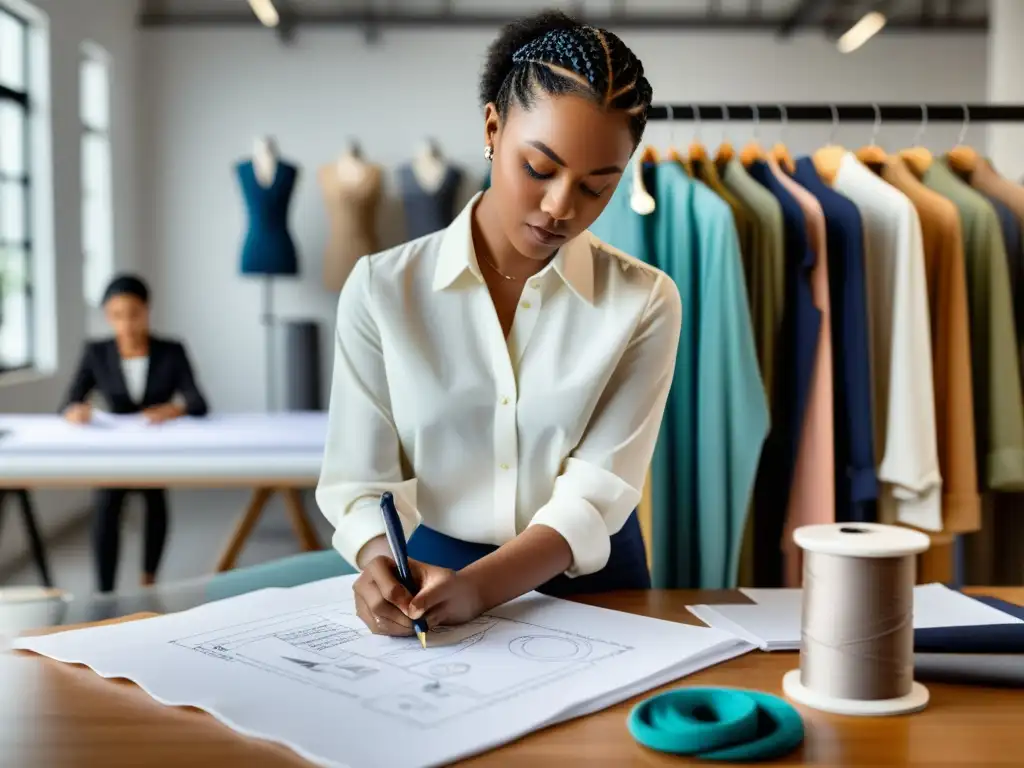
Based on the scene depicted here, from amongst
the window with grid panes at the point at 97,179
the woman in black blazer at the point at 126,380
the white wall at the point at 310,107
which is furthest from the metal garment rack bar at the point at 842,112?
the window with grid panes at the point at 97,179

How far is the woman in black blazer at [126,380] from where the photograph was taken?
370 cm

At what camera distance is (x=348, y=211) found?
5.79 metres

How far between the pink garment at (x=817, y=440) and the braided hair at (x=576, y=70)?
0.96 meters

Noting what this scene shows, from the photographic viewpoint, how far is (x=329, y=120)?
623 cm

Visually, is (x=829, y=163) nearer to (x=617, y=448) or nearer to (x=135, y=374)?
(x=617, y=448)

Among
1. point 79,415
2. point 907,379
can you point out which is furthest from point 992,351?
point 79,415

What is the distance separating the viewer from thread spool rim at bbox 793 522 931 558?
742 mm

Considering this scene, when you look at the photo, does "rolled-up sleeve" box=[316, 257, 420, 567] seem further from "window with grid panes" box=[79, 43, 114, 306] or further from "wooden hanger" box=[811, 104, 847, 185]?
"window with grid panes" box=[79, 43, 114, 306]

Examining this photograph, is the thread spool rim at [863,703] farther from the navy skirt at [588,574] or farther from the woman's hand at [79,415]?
the woman's hand at [79,415]

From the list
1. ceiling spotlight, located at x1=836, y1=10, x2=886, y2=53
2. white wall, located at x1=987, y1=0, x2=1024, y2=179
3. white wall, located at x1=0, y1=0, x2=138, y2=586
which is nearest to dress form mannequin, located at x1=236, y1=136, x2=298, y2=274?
white wall, located at x1=0, y1=0, x2=138, y2=586

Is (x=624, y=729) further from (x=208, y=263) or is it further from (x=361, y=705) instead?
(x=208, y=263)

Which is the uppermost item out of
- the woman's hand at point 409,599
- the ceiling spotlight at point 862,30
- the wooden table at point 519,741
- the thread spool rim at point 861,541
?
the ceiling spotlight at point 862,30

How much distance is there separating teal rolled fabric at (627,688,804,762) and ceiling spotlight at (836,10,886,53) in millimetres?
4851

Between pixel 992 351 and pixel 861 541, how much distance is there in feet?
4.48
